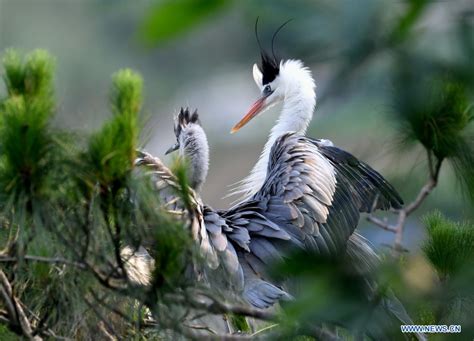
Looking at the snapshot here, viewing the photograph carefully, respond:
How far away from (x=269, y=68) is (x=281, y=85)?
0.16m

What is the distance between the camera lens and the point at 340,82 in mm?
661

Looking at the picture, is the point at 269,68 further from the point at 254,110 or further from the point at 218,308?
the point at 218,308

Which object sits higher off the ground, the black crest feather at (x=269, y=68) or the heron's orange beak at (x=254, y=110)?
the black crest feather at (x=269, y=68)

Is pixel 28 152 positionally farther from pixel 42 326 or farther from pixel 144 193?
pixel 42 326

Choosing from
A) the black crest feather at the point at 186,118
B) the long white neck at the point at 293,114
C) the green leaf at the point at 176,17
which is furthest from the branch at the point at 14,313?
the long white neck at the point at 293,114

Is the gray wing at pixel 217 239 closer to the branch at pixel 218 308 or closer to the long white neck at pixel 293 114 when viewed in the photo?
the branch at pixel 218 308

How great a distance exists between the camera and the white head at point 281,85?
12.1ft

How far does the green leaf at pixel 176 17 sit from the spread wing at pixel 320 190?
1.99 meters

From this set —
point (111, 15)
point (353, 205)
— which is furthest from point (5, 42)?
point (111, 15)

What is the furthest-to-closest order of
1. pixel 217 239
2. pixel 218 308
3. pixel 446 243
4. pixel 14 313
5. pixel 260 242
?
pixel 260 242
pixel 217 239
pixel 446 243
pixel 14 313
pixel 218 308

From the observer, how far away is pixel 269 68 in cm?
404

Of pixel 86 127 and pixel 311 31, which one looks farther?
pixel 86 127

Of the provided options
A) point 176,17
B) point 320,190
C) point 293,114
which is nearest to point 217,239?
point 320,190

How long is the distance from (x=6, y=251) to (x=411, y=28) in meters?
1.08
